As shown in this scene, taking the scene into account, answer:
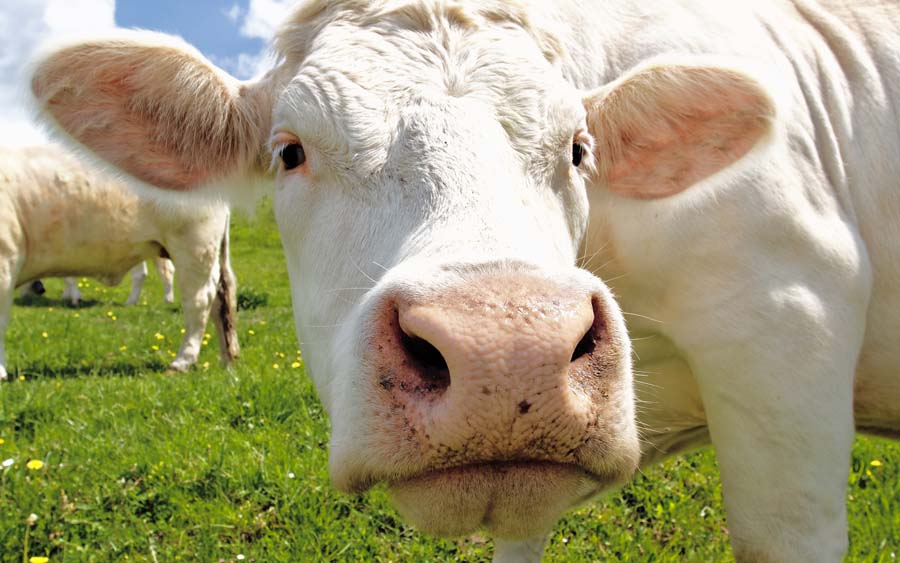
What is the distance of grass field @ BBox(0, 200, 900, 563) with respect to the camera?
10.5ft

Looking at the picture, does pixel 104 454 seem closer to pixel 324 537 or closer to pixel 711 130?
pixel 324 537

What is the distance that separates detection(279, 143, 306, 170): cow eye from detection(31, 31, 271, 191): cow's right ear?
37 centimetres

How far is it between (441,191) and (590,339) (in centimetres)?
46

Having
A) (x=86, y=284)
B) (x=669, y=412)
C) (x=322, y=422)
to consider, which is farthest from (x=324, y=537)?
(x=86, y=284)

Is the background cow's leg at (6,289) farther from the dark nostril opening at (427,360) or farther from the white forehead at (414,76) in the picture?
the dark nostril opening at (427,360)

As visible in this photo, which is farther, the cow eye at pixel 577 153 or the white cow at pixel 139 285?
the white cow at pixel 139 285

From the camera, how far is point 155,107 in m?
2.37

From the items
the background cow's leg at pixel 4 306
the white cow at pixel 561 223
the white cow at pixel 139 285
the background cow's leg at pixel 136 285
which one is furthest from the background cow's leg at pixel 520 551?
the background cow's leg at pixel 136 285

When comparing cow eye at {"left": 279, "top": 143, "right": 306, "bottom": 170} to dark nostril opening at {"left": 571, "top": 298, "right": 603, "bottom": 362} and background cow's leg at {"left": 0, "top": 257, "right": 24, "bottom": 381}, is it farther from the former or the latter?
background cow's leg at {"left": 0, "top": 257, "right": 24, "bottom": 381}

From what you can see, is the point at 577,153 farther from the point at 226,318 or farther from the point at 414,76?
the point at 226,318

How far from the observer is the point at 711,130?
2428 millimetres

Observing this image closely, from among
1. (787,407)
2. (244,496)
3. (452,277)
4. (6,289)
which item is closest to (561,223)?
(452,277)

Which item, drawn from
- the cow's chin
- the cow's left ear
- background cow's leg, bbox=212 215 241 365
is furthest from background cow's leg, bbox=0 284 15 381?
the cow's chin

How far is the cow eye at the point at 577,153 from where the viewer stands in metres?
2.08
